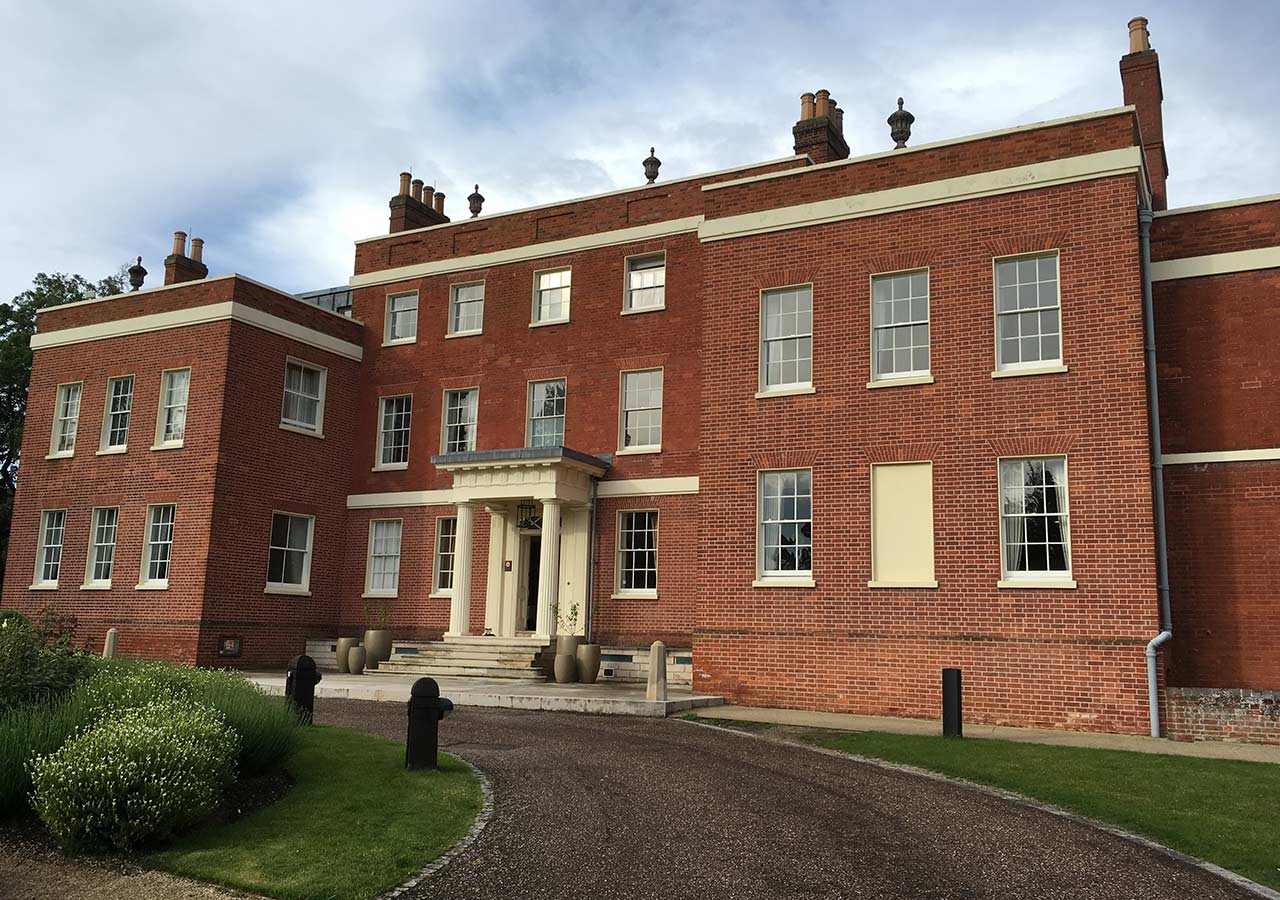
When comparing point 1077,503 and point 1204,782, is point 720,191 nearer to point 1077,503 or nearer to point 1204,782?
point 1077,503

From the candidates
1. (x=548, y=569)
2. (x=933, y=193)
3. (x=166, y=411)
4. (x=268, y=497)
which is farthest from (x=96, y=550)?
(x=933, y=193)

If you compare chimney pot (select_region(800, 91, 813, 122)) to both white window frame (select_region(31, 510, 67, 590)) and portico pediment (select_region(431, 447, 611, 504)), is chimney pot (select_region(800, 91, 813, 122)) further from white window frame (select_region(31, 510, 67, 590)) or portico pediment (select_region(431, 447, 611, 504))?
white window frame (select_region(31, 510, 67, 590))

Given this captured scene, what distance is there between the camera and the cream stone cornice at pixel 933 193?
16.8 meters

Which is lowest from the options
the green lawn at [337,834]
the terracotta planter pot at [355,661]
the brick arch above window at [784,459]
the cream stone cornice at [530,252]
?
the green lawn at [337,834]

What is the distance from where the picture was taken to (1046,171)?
1723 centimetres

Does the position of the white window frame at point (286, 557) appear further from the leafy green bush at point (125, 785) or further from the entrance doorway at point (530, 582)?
the leafy green bush at point (125, 785)

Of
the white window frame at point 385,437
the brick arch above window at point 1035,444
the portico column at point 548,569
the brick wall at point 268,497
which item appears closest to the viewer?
the brick arch above window at point 1035,444

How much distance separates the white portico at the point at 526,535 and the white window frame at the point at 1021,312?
29.7 feet

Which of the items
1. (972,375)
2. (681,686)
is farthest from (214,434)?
(972,375)

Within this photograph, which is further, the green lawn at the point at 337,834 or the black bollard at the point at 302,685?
the black bollard at the point at 302,685

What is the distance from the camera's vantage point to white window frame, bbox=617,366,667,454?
2356 centimetres

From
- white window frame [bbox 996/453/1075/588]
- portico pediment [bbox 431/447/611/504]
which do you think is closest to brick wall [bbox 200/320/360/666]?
portico pediment [bbox 431/447/611/504]

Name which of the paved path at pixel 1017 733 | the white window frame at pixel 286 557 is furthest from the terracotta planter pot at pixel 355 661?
the paved path at pixel 1017 733

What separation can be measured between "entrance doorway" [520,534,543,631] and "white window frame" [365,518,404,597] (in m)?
3.42
